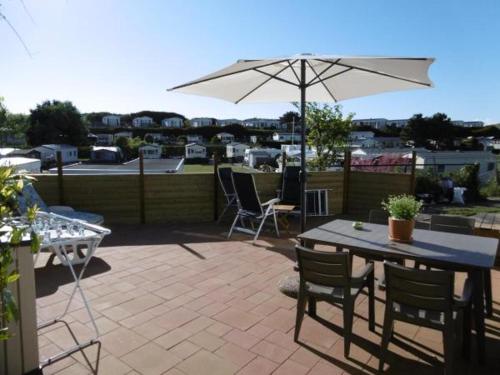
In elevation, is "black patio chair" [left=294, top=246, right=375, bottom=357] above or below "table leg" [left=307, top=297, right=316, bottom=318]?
above

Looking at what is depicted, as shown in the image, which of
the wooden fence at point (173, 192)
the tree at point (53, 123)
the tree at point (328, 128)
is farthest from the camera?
the tree at point (53, 123)

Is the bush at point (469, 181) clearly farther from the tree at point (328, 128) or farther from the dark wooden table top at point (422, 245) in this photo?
the dark wooden table top at point (422, 245)

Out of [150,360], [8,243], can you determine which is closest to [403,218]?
[150,360]

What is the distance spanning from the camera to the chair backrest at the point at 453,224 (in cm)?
298

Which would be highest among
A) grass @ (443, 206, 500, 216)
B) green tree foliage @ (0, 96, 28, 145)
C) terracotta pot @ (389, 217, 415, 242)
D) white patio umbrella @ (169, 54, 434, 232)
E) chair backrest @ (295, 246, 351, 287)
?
white patio umbrella @ (169, 54, 434, 232)

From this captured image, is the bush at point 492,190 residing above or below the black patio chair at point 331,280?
below

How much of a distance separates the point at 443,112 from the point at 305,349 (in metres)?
52.9

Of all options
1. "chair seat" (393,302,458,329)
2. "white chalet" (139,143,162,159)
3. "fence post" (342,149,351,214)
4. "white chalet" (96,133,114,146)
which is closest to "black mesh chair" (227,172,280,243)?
"fence post" (342,149,351,214)

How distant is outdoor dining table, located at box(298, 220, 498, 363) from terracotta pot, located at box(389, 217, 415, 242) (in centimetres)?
6

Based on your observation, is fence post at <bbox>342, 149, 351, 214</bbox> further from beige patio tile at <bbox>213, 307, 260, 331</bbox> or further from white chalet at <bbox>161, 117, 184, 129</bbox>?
white chalet at <bbox>161, 117, 184, 129</bbox>

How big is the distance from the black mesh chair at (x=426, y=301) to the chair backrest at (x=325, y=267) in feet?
0.84

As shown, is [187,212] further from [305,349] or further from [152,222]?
[305,349]

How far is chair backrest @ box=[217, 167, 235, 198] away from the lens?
6074mm

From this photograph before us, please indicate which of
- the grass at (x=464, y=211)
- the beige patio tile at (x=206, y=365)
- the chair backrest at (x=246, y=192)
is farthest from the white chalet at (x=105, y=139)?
the beige patio tile at (x=206, y=365)
